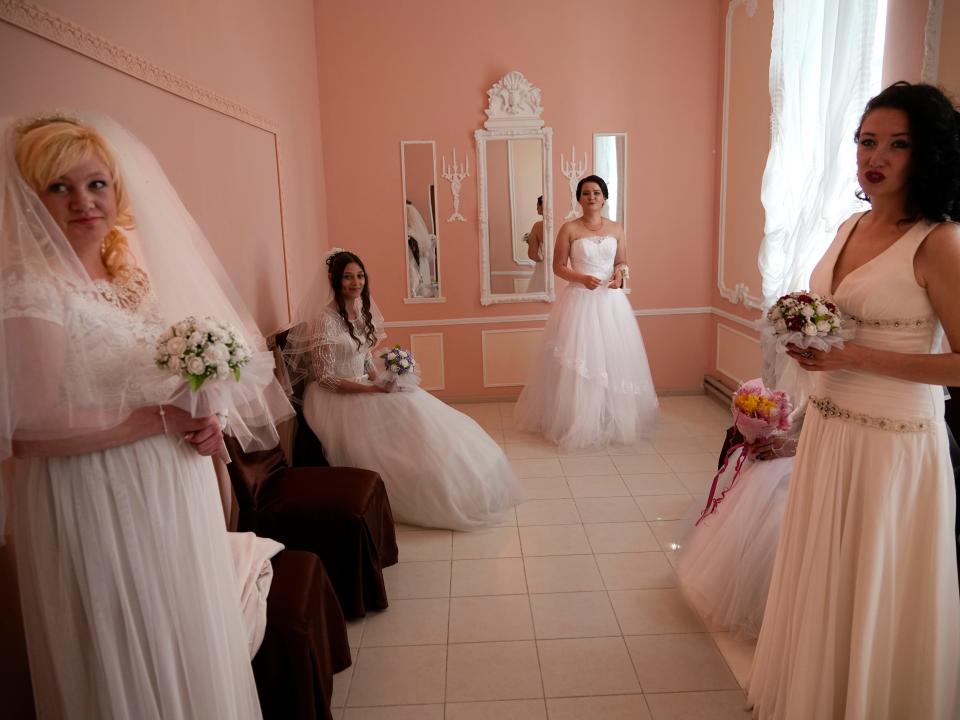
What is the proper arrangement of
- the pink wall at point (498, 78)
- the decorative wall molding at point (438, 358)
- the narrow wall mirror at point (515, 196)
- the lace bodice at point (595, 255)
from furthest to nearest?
the decorative wall molding at point (438, 358)
the narrow wall mirror at point (515, 196)
the pink wall at point (498, 78)
the lace bodice at point (595, 255)

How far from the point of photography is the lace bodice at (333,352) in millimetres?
3750

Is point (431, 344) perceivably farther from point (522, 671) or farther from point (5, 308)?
point (5, 308)

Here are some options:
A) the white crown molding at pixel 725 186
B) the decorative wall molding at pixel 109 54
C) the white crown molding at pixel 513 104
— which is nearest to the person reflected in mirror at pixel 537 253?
the white crown molding at pixel 513 104

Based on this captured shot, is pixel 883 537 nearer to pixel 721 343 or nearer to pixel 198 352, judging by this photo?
pixel 198 352

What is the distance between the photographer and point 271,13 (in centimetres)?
436

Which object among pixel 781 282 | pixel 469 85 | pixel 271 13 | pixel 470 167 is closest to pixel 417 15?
pixel 469 85

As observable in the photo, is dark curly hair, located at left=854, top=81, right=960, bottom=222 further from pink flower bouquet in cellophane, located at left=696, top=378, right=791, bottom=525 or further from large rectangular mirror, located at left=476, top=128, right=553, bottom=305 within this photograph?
large rectangular mirror, located at left=476, top=128, right=553, bottom=305

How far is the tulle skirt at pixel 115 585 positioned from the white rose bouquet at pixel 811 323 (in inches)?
62.4

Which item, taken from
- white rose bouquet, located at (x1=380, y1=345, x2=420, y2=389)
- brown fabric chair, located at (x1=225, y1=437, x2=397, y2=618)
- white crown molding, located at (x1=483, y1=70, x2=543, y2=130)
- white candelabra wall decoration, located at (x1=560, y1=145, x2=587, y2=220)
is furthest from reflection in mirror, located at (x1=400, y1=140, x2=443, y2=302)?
brown fabric chair, located at (x1=225, y1=437, x2=397, y2=618)

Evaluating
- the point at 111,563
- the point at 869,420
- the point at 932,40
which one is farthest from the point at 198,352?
the point at 932,40

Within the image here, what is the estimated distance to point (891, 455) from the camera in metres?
1.86

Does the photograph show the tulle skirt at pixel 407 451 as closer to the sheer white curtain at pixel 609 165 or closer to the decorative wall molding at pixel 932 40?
the decorative wall molding at pixel 932 40

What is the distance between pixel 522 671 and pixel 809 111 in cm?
368

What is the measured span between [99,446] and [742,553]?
92.4 inches
